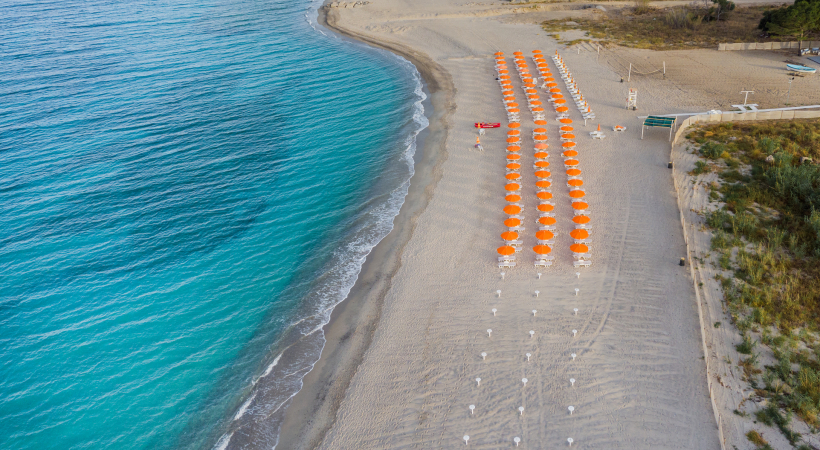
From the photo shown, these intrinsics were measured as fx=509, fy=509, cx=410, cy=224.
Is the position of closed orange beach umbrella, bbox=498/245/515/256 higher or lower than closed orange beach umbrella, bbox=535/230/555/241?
lower

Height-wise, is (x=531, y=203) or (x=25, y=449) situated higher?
(x=531, y=203)

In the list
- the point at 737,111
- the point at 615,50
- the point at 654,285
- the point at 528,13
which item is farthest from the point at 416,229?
the point at 528,13

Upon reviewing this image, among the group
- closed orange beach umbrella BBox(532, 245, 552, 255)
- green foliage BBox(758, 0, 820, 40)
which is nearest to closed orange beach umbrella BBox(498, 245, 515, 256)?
closed orange beach umbrella BBox(532, 245, 552, 255)

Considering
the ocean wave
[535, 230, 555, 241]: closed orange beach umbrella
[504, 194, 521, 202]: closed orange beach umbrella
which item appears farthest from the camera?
[504, 194, 521, 202]: closed orange beach umbrella

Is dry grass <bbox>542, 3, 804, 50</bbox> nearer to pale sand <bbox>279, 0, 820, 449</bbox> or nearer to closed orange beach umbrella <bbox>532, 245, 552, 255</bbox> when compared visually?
pale sand <bbox>279, 0, 820, 449</bbox>

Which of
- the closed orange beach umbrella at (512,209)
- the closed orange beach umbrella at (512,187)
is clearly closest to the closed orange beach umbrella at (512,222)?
the closed orange beach umbrella at (512,209)

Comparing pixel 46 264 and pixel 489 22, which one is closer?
pixel 46 264

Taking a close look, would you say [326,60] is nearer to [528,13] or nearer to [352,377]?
[528,13]
